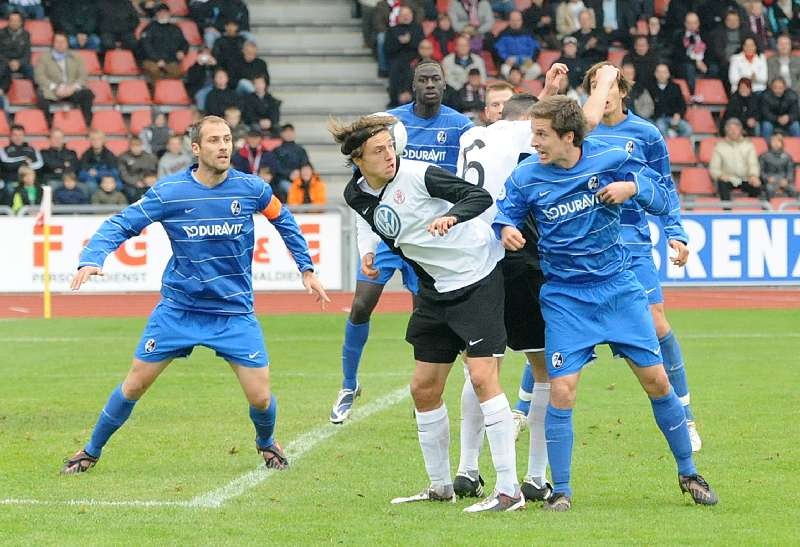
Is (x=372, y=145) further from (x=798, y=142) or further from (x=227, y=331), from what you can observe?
(x=798, y=142)

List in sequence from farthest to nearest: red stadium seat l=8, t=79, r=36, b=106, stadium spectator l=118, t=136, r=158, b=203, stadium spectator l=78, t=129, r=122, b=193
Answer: red stadium seat l=8, t=79, r=36, b=106 → stadium spectator l=78, t=129, r=122, b=193 → stadium spectator l=118, t=136, r=158, b=203

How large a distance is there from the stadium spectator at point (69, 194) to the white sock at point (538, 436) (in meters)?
15.1

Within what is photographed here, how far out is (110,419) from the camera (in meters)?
8.59

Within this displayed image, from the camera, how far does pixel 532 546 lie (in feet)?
21.0

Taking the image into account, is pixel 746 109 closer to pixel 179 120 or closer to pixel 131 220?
pixel 179 120

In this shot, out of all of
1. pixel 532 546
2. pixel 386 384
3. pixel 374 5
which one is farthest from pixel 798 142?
pixel 532 546

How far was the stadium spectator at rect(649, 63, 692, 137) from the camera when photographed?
25047 millimetres

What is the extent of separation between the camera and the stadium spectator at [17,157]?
22.7 meters

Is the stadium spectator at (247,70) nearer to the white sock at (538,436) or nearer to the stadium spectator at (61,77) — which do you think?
the stadium spectator at (61,77)

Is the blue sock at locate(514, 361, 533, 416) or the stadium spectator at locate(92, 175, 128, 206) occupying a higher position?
the blue sock at locate(514, 361, 533, 416)

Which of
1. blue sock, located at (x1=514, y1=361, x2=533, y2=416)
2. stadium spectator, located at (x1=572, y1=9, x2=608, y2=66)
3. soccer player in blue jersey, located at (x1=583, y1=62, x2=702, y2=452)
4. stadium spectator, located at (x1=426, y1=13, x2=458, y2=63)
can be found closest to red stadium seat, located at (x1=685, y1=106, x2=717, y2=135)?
stadium spectator, located at (x1=572, y1=9, x2=608, y2=66)

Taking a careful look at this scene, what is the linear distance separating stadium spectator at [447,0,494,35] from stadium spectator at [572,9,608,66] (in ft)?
5.66

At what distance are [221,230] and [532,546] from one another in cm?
293

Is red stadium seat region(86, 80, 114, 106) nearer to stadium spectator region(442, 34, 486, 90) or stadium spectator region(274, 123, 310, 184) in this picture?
stadium spectator region(274, 123, 310, 184)
